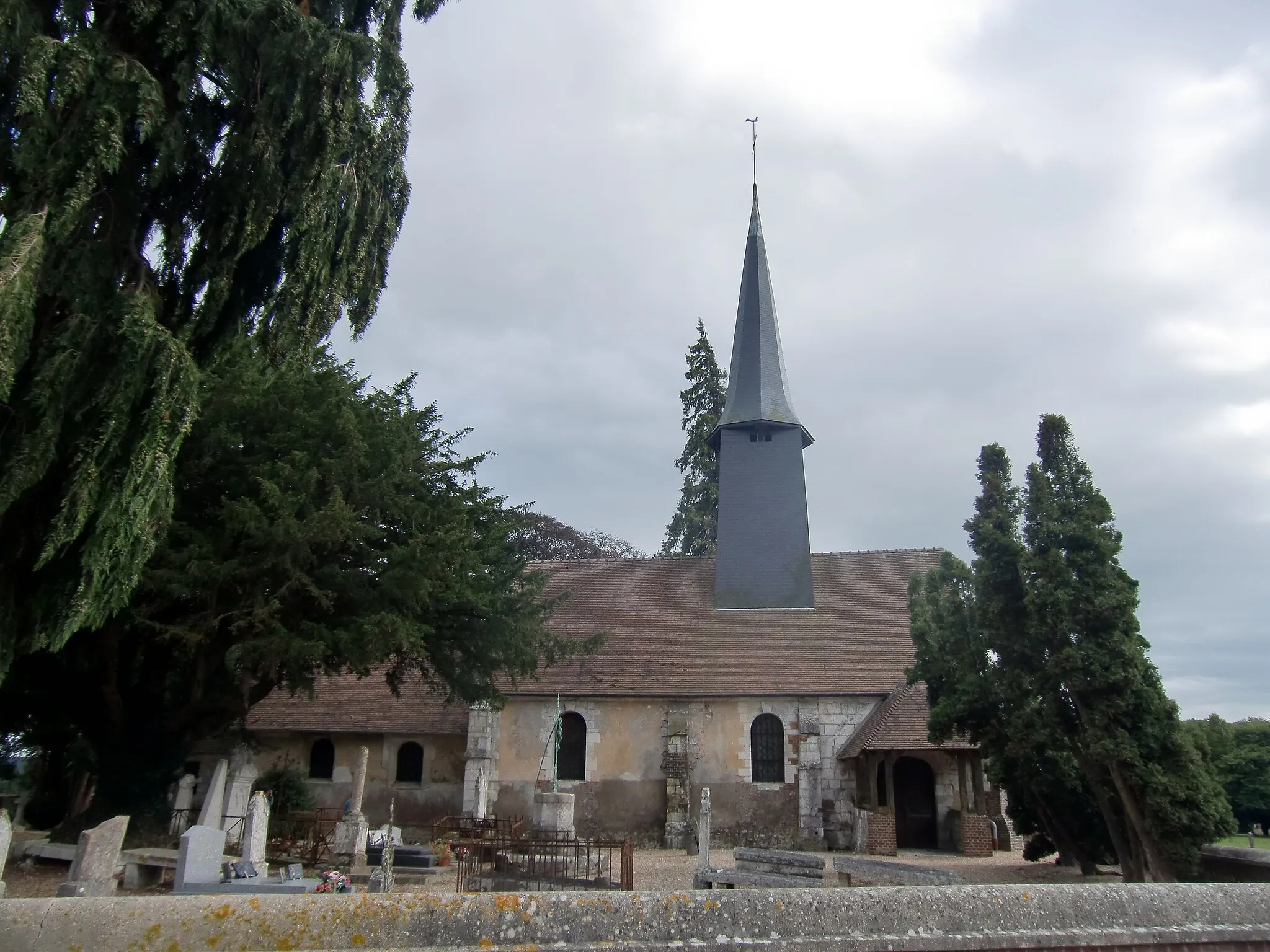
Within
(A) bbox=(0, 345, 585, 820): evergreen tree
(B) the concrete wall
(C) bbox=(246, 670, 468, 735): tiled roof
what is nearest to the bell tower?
(C) bbox=(246, 670, 468, 735): tiled roof

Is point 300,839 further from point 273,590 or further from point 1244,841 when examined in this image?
point 1244,841

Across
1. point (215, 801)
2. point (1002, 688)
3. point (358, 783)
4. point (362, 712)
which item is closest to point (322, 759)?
point (362, 712)

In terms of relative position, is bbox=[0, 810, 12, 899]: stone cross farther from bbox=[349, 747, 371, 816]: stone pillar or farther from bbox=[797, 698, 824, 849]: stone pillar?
bbox=[797, 698, 824, 849]: stone pillar

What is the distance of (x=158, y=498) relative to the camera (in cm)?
663

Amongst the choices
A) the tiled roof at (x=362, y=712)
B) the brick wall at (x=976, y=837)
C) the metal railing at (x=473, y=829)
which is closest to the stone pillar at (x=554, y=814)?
the metal railing at (x=473, y=829)

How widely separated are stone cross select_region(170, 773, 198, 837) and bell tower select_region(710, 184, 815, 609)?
1280 cm

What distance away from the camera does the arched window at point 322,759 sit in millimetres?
21016

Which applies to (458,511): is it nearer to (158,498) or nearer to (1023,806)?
(158,498)

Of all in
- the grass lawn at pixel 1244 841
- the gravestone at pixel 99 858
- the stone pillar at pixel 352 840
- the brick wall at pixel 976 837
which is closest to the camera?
the gravestone at pixel 99 858

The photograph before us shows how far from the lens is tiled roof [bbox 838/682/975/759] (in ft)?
58.7

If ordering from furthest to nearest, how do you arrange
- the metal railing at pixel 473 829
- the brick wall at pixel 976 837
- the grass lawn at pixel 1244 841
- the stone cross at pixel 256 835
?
the grass lawn at pixel 1244 841 < the brick wall at pixel 976 837 < the metal railing at pixel 473 829 < the stone cross at pixel 256 835

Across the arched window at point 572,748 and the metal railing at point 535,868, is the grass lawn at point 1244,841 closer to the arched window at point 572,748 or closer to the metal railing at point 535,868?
the arched window at point 572,748

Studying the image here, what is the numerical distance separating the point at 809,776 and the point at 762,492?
7.61 meters

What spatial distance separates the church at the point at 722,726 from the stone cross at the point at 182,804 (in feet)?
14.1
